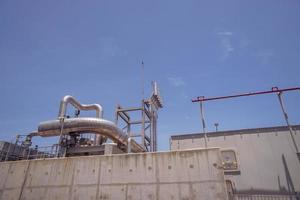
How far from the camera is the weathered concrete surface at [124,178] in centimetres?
698

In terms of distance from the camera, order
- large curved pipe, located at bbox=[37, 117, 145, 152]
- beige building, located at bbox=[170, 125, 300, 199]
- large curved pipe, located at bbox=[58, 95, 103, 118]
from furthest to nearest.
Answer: large curved pipe, located at bbox=[58, 95, 103, 118], large curved pipe, located at bbox=[37, 117, 145, 152], beige building, located at bbox=[170, 125, 300, 199]

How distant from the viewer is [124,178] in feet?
25.2

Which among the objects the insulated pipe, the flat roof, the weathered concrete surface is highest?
the insulated pipe

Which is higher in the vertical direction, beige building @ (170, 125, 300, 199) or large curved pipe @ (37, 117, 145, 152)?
large curved pipe @ (37, 117, 145, 152)

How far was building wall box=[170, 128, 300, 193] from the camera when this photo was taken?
8.98 metres

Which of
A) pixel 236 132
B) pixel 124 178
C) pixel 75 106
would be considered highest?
pixel 75 106

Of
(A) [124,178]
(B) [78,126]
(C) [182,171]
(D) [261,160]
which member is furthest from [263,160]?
(B) [78,126]

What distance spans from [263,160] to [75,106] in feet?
47.0

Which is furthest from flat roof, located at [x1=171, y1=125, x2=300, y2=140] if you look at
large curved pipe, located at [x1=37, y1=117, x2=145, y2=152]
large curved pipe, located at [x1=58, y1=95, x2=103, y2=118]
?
large curved pipe, located at [x1=58, y1=95, x2=103, y2=118]

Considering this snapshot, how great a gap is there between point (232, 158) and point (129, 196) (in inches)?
233

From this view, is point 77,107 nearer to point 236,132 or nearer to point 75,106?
point 75,106

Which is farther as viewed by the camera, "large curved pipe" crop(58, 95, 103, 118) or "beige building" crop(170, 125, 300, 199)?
"large curved pipe" crop(58, 95, 103, 118)

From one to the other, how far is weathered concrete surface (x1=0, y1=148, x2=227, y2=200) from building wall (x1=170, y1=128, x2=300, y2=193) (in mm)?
3648

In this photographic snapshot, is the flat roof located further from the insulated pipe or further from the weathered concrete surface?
the insulated pipe
